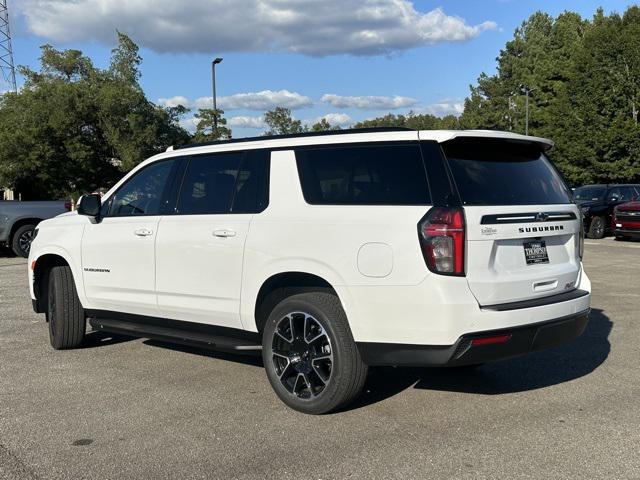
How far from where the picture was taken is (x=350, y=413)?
455cm

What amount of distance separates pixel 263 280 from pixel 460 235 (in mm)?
1492

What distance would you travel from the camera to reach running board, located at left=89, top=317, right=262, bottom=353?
4.91 meters

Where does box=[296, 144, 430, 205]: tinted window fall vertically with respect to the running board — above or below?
above

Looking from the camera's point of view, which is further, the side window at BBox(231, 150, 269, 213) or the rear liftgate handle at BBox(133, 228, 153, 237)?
the rear liftgate handle at BBox(133, 228, 153, 237)

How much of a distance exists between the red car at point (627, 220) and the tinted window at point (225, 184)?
16111 millimetres

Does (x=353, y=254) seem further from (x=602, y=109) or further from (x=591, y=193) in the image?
(x=602, y=109)

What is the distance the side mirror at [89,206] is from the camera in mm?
5863

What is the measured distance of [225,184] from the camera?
16.7 feet

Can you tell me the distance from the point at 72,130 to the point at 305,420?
35.8m

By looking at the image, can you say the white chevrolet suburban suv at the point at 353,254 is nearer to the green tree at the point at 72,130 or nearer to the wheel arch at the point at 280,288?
the wheel arch at the point at 280,288

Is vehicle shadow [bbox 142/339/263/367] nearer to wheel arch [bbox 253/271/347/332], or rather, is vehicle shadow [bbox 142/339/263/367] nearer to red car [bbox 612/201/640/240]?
wheel arch [bbox 253/271/347/332]

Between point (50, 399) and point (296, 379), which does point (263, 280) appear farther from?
point (50, 399)

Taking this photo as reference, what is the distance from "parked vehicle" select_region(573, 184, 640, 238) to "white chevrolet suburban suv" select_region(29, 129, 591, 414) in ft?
55.6

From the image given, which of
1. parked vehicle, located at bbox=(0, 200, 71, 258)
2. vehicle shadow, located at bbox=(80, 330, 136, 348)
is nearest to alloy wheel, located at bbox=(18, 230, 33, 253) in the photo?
parked vehicle, located at bbox=(0, 200, 71, 258)
